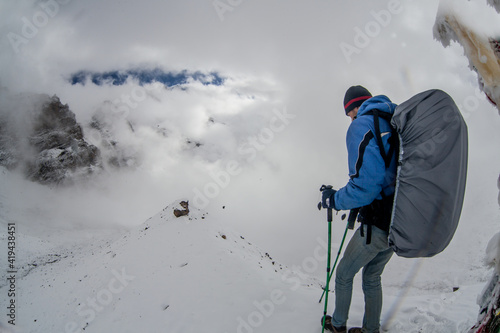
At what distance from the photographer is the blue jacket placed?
3053 millimetres

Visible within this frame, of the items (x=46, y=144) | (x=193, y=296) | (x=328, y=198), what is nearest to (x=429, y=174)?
(x=328, y=198)

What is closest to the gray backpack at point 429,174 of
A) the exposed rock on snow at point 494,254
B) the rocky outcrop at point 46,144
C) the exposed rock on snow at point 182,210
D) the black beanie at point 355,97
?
the exposed rock on snow at point 494,254

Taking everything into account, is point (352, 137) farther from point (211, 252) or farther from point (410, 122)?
point (211, 252)

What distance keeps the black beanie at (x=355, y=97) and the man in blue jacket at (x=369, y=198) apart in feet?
1.45

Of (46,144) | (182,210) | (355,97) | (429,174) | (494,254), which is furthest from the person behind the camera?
(46,144)

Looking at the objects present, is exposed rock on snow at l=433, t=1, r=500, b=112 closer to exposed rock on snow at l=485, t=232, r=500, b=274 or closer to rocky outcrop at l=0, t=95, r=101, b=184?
exposed rock on snow at l=485, t=232, r=500, b=274

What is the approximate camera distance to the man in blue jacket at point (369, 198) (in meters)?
3.10

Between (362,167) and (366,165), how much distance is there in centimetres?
5

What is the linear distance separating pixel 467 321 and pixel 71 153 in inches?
5250

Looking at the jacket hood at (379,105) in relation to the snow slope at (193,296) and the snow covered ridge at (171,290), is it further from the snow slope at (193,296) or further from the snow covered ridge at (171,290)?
the snow covered ridge at (171,290)

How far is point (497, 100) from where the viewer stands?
244cm

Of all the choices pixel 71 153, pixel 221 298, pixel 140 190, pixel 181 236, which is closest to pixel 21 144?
pixel 71 153

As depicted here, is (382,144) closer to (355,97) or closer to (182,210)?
(355,97)

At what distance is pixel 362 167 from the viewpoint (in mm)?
3096
